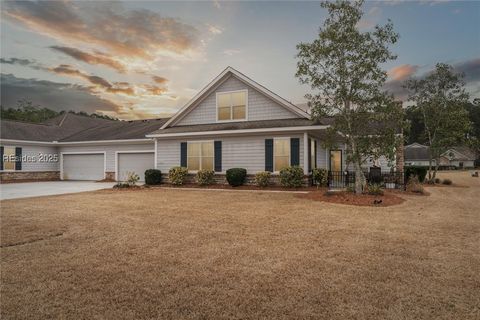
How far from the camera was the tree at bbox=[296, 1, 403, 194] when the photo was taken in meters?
12.9

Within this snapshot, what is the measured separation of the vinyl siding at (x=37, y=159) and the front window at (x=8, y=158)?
42cm

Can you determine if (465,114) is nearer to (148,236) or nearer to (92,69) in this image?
(148,236)

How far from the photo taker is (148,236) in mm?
6555

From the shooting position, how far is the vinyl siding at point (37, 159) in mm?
24569

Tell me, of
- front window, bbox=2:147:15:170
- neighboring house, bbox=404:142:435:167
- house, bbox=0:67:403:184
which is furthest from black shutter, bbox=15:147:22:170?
neighboring house, bbox=404:142:435:167

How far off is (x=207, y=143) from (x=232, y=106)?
117 inches

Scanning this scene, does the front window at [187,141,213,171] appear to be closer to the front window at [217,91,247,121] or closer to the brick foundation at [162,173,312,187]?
the brick foundation at [162,173,312,187]

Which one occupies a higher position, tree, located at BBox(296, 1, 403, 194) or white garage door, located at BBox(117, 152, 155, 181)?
tree, located at BBox(296, 1, 403, 194)

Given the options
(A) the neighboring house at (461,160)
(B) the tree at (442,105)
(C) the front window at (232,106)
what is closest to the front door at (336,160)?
(C) the front window at (232,106)

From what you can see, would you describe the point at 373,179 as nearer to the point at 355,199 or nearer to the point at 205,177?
the point at 355,199

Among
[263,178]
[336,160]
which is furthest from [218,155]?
[336,160]

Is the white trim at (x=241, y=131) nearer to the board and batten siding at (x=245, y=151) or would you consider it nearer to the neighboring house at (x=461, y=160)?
the board and batten siding at (x=245, y=151)

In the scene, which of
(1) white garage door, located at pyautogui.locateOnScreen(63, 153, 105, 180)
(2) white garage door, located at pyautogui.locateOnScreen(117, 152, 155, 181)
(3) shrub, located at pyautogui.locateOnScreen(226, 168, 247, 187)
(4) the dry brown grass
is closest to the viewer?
(4) the dry brown grass

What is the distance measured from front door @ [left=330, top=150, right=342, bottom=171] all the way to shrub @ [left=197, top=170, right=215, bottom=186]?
376 inches
